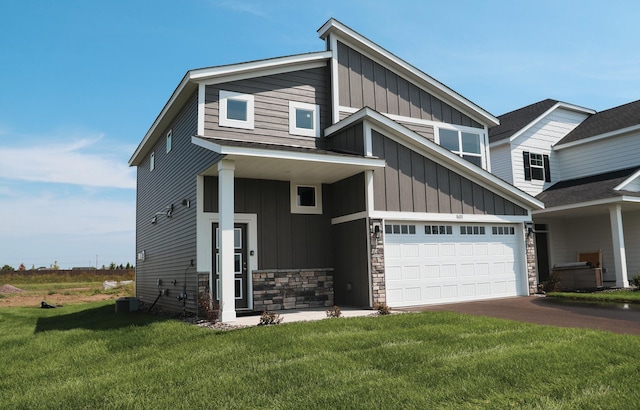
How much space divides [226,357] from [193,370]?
57 cm

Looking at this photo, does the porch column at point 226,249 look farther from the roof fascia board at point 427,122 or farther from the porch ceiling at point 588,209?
the porch ceiling at point 588,209

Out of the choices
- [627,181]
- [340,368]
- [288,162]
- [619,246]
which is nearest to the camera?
[340,368]

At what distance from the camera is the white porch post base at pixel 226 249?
9492mm

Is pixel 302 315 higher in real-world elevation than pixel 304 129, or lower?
lower

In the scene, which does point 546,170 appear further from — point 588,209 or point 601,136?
point 588,209

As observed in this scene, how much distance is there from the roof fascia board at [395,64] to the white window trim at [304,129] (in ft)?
7.72

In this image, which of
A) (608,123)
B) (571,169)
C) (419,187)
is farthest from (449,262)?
(608,123)

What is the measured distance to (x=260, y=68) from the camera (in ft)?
40.0

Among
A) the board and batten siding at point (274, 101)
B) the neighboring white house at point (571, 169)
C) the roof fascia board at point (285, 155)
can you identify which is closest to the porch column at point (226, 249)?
the roof fascia board at point (285, 155)

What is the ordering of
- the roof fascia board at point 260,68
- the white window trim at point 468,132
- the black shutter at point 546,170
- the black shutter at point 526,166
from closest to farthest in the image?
the roof fascia board at point 260,68
the white window trim at point 468,132
the black shutter at point 526,166
the black shutter at point 546,170

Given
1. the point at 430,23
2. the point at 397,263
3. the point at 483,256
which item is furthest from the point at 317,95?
the point at 483,256

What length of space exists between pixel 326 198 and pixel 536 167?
10.1m

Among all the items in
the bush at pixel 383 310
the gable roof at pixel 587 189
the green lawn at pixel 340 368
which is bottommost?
the green lawn at pixel 340 368

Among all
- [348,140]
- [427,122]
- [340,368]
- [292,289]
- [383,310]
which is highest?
[427,122]
